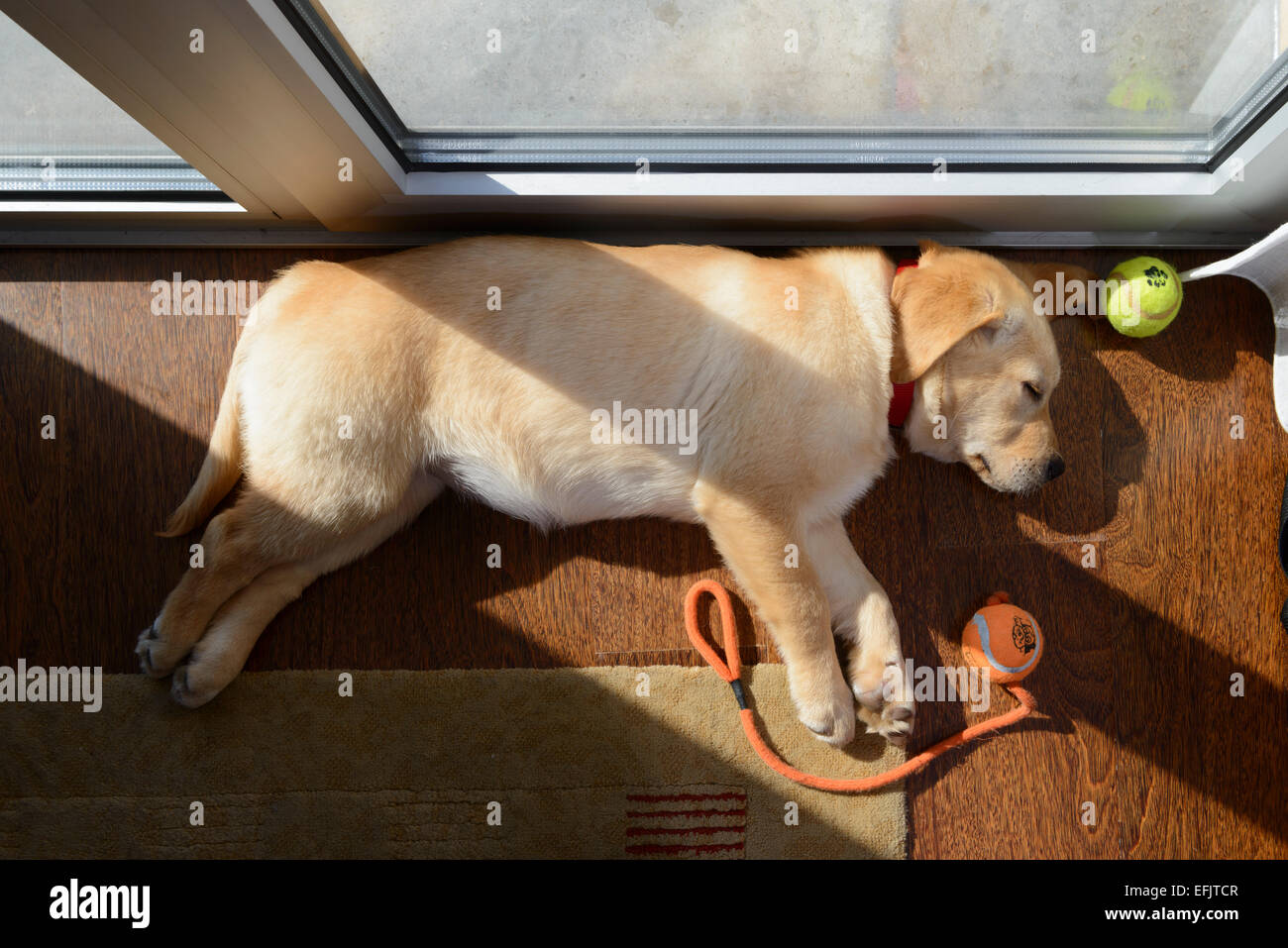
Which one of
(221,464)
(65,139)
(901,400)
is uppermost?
(65,139)

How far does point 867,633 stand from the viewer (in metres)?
2.14

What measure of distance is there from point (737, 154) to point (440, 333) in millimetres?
871

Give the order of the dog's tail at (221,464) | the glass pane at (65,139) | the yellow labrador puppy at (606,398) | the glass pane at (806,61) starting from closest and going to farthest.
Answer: the glass pane at (65,139) < the glass pane at (806,61) < the yellow labrador puppy at (606,398) < the dog's tail at (221,464)

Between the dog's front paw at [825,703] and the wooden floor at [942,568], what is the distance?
0.57ft

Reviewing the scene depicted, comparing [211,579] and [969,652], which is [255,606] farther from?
[969,652]

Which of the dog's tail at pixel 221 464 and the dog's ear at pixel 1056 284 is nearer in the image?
the dog's tail at pixel 221 464

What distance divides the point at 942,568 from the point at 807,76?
1.34 m

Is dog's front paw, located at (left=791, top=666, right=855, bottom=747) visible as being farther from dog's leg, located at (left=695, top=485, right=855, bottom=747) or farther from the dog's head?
the dog's head

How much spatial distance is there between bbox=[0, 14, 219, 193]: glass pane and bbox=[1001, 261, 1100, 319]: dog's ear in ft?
6.96

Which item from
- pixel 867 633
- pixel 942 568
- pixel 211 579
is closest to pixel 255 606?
pixel 211 579

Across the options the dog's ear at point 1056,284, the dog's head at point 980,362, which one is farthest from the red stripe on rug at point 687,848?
the dog's ear at point 1056,284

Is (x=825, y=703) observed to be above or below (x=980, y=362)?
below

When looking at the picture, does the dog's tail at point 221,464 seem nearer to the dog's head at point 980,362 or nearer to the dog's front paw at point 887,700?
the dog's head at point 980,362

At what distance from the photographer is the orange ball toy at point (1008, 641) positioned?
2145 mm
